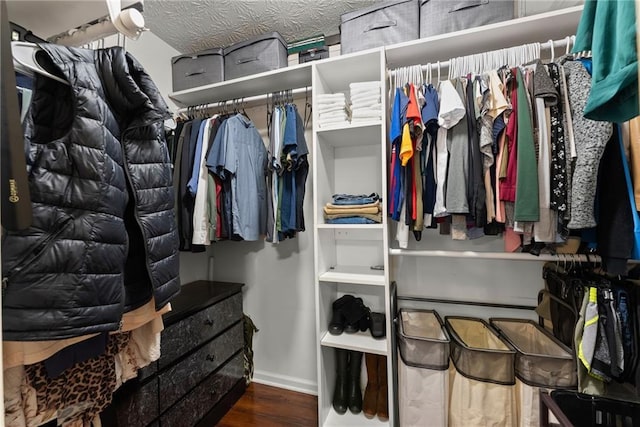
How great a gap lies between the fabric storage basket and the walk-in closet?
0.04ft

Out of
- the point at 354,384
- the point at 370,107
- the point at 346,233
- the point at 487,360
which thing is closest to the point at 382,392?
the point at 354,384

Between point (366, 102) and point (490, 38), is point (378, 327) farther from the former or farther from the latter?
point (490, 38)

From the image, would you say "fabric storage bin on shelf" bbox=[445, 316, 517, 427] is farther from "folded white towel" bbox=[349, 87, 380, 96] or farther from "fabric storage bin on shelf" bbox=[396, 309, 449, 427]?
"folded white towel" bbox=[349, 87, 380, 96]

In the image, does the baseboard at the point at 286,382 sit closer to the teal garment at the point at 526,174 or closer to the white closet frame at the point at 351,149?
the white closet frame at the point at 351,149

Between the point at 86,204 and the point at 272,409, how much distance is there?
5.66ft

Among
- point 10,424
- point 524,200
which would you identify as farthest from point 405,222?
point 10,424

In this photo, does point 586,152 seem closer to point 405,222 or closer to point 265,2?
point 405,222

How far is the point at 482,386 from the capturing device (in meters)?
1.20

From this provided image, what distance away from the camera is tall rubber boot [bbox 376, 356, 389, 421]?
1.59 meters

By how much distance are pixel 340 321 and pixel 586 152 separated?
138 cm

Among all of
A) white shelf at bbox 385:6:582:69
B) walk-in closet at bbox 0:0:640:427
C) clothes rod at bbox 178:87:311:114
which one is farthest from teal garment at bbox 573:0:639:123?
clothes rod at bbox 178:87:311:114

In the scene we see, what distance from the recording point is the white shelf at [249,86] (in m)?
1.63

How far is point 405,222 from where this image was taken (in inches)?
52.5

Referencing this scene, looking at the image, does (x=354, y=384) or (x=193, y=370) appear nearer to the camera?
(x=193, y=370)
